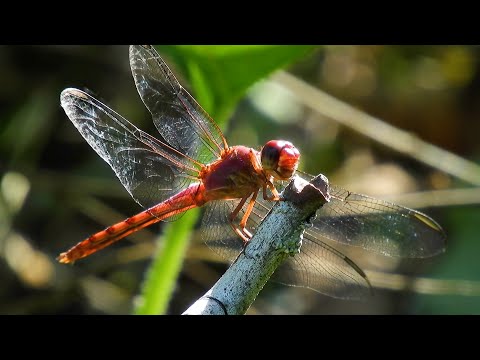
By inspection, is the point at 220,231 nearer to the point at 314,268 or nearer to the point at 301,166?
the point at 314,268

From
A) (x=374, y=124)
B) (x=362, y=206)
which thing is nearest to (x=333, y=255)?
(x=362, y=206)

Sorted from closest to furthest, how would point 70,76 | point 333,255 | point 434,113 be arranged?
point 333,255, point 70,76, point 434,113

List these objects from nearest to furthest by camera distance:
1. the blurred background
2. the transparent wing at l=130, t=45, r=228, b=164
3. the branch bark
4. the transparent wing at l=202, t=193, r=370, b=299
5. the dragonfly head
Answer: the branch bark < the dragonfly head < the transparent wing at l=202, t=193, r=370, b=299 < the transparent wing at l=130, t=45, r=228, b=164 < the blurred background

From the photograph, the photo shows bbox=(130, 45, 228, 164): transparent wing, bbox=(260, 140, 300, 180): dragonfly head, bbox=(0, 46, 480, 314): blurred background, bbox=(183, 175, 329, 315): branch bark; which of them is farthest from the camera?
bbox=(0, 46, 480, 314): blurred background

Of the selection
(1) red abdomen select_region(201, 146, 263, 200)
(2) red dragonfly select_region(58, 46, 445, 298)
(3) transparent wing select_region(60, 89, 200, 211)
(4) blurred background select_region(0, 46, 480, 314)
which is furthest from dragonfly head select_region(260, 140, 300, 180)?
(4) blurred background select_region(0, 46, 480, 314)

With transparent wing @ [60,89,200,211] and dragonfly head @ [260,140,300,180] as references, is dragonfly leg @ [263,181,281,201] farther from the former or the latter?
transparent wing @ [60,89,200,211]

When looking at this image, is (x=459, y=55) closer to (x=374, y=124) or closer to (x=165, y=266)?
(x=374, y=124)

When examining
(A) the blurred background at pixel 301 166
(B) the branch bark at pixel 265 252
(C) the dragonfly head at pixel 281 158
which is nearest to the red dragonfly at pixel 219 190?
(C) the dragonfly head at pixel 281 158
